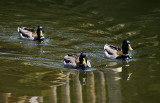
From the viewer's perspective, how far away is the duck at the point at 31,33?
17484mm

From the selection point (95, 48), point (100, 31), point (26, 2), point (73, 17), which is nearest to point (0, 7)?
point (26, 2)

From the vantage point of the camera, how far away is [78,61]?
1402 centimetres

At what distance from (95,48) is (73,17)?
4844 millimetres

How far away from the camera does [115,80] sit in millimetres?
11828

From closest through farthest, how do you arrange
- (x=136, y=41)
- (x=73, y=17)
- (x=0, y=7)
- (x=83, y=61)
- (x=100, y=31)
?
(x=83, y=61)
(x=136, y=41)
(x=100, y=31)
(x=73, y=17)
(x=0, y=7)

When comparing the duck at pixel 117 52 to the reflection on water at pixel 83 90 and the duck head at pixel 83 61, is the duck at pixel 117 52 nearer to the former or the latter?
the duck head at pixel 83 61

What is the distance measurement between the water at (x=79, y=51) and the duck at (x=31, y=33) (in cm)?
33

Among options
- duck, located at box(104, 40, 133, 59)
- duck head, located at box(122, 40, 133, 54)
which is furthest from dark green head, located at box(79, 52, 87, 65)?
duck head, located at box(122, 40, 133, 54)

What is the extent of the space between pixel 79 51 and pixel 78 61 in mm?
1806

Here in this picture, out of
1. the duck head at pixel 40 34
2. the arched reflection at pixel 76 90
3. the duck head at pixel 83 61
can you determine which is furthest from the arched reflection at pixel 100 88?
the duck head at pixel 40 34

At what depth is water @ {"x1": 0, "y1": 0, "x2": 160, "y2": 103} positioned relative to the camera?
10.4 meters

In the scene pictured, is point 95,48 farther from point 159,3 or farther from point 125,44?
point 159,3

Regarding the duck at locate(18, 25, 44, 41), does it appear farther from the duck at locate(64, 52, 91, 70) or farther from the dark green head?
the dark green head

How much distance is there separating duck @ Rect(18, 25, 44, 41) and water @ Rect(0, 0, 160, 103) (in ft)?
1.08
